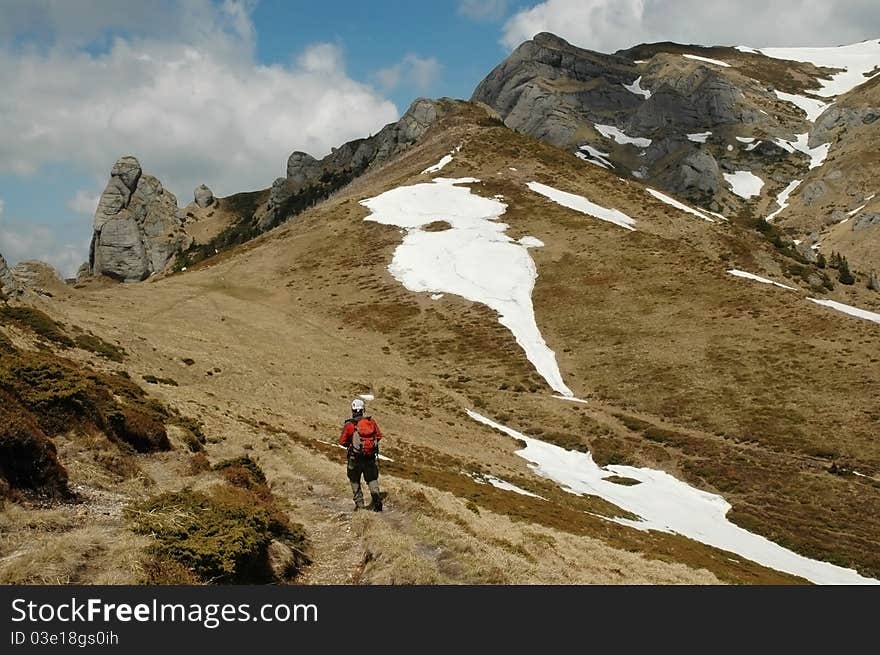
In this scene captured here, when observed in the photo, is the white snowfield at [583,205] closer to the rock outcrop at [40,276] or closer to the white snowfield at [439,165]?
the white snowfield at [439,165]

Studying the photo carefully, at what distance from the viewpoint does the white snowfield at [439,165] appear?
4830 inches

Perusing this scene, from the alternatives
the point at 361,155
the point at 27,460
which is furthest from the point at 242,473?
the point at 361,155

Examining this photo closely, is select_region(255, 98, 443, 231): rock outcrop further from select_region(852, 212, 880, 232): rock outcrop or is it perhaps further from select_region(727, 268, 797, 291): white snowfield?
select_region(852, 212, 880, 232): rock outcrop

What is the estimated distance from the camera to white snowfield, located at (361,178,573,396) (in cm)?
6949

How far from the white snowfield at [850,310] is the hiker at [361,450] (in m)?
62.8

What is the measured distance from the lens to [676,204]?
113438mm

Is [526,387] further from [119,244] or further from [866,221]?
[119,244]

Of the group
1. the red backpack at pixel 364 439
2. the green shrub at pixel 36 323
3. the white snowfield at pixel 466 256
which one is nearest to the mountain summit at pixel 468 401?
the green shrub at pixel 36 323

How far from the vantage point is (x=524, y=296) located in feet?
249

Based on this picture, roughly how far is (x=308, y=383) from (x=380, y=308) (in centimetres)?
2836

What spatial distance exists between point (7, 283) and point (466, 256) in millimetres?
58434
